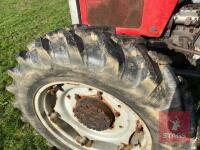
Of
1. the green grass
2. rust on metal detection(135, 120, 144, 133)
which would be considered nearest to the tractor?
rust on metal detection(135, 120, 144, 133)

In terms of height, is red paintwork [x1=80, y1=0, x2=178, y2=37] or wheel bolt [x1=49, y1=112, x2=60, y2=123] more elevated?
red paintwork [x1=80, y1=0, x2=178, y2=37]

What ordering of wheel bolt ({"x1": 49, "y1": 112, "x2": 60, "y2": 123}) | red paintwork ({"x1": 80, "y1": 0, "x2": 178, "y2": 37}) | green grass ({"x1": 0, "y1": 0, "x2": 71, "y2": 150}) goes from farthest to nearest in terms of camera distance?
green grass ({"x1": 0, "y1": 0, "x2": 71, "y2": 150})
wheel bolt ({"x1": 49, "y1": 112, "x2": 60, "y2": 123})
red paintwork ({"x1": 80, "y1": 0, "x2": 178, "y2": 37})

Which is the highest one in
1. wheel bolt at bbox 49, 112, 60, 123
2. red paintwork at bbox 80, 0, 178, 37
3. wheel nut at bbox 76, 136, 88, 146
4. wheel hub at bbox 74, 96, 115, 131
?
red paintwork at bbox 80, 0, 178, 37

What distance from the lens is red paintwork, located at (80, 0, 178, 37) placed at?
2.94 meters

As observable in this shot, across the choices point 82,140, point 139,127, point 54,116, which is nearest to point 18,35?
point 54,116

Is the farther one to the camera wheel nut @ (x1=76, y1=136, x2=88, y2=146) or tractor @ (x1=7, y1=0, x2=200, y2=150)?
wheel nut @ (x1=76, y1=136, x2=88, y2=146)

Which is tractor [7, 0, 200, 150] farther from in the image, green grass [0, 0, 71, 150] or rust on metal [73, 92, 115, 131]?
green grass [0, 0, 71, 150]

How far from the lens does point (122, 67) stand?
2422 mm

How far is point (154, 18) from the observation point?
3.01 meters

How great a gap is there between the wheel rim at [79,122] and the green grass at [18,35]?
0.47 meters

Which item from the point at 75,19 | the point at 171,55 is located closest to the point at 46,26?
the point at 75,19

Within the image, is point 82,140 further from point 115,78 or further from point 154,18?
point 154,18

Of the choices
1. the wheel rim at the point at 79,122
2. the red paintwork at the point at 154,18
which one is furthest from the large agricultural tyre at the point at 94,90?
the red paintwork at the point at 154,18

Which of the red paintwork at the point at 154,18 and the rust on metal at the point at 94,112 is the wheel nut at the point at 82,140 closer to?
the rust on metal at the point at 94,112
